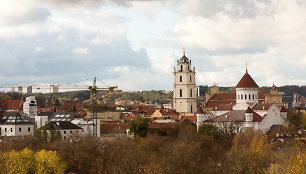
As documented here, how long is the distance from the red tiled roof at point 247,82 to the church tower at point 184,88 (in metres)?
30.0

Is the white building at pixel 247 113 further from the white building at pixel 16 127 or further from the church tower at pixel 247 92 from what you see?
the white building at pixel 16 127

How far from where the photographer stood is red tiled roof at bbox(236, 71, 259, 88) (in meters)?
136

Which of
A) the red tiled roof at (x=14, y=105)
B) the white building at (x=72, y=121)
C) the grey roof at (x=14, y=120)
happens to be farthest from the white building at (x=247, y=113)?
the red tiled roof at (x=14, y=105)

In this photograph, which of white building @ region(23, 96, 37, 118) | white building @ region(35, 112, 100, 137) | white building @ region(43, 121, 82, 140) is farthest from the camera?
white building @ region(23, 96, 37, 118)

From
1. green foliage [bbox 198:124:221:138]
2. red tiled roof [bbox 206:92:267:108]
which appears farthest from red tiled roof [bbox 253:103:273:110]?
red tiled roof [bbox 206:92:267:108]

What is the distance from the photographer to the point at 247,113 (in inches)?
4596

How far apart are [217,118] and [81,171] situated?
185ft

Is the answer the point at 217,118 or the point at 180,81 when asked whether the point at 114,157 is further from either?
the point at 180,81

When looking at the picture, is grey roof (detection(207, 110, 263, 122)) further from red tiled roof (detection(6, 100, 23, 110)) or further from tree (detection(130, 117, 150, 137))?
red tiled roof (detection(6, 100, 23, 110))

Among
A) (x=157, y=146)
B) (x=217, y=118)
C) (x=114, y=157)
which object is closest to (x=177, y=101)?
(x=217, y=118)

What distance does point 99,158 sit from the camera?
74.0 m

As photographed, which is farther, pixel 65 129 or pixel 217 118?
pixel 217 118

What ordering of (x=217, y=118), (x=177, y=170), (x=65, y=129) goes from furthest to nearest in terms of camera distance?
(x=217, y=118)
(x=65, y=129)
(x=177, y=170)

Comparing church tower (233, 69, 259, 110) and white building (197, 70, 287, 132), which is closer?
white building (197, 70, 287, 132)
